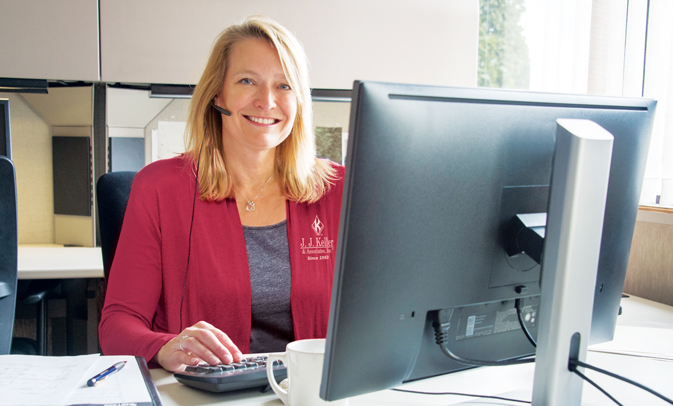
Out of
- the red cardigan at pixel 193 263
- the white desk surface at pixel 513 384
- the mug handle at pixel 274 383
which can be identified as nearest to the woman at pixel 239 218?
the red cardigan at pixel 193 263

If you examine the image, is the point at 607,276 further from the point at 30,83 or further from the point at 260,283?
the point at 30,83

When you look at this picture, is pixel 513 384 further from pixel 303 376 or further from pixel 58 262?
pixel 58 262

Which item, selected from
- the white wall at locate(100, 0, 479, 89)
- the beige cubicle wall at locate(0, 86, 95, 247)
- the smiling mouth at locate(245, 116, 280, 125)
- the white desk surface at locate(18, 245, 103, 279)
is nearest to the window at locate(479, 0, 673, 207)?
the white wall at locate(100, 0, 479, 89)

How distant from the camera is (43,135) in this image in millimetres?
2342

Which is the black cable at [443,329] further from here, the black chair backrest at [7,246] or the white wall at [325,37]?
the white wall at [325,37]

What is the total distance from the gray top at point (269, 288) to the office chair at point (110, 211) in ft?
1.02

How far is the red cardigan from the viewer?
1.17 metres

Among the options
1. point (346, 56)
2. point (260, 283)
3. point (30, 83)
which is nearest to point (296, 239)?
point (260, 283)

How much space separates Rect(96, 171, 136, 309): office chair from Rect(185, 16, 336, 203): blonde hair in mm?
195

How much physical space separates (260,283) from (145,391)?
1.78 ft

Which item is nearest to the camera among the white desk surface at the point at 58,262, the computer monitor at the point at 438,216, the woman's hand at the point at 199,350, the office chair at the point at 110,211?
the computer monitor at the point at 438,216

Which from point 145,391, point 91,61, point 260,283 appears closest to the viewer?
point 145,391

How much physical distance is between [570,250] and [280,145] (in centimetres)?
99

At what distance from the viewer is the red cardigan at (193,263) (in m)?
1.17
